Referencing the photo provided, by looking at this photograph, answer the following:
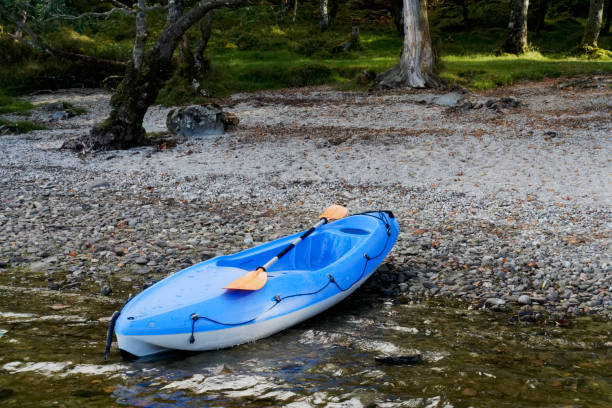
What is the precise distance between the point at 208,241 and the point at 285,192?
2816 millimetres

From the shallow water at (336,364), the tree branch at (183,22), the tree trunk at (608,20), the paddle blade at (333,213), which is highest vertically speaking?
the tree trunk at (608,20)

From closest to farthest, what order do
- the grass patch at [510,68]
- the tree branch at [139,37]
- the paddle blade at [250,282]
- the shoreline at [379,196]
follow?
the paddle blade at [250,282] < the shoreline at [379,196] < the tree branch at [139,37] < the grass patch at [510,68]

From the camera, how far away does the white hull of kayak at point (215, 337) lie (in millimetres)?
5773

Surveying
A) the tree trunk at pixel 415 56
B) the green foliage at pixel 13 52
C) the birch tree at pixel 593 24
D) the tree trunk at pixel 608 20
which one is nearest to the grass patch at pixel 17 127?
the green foliage at pixel 13 52

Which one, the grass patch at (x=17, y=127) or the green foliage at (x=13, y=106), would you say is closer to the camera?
the grass patch at (x=17, y=127)

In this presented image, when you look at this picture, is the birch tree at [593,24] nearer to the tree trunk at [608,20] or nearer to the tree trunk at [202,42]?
the tree trunk at [608,20]

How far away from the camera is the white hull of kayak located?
5.77 metres

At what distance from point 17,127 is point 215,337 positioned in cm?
1605

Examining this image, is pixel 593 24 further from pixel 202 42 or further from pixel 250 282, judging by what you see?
pixel 250 282

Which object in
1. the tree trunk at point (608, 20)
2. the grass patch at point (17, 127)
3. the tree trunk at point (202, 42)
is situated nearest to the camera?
the grass patch at point (17, 127)

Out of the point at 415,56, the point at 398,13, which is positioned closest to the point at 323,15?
the point at 398,13

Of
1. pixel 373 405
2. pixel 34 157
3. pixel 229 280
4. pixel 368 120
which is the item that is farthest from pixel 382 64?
pixel 373 405

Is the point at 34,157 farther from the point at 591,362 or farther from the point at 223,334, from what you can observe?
the point at 591,362

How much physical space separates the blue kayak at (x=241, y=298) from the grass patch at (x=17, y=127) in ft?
48.2
